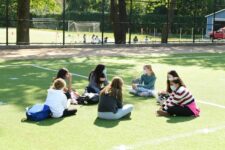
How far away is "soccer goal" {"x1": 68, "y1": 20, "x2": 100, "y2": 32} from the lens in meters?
34.1

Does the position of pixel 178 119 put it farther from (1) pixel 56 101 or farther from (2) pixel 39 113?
(2) pixel 39 113

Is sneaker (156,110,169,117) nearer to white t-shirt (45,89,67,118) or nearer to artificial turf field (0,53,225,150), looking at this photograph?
artificial turf field (0,53,225,150)

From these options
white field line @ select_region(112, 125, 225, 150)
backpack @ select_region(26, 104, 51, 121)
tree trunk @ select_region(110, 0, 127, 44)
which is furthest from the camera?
tree trunk @ select_region(110, 0, 127, 44)

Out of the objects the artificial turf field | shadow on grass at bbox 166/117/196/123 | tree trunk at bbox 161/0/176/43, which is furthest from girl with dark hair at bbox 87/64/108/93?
tree trunk at bbox 161/0/176/43

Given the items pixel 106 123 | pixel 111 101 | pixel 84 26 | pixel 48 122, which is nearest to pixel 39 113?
pixel 48 122

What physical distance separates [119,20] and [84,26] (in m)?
7.29

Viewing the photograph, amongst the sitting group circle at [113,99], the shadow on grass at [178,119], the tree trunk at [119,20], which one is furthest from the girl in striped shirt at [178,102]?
the tree trunk at [119,20]

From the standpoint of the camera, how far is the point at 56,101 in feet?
29.8

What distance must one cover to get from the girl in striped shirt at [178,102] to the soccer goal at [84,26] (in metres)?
24.1

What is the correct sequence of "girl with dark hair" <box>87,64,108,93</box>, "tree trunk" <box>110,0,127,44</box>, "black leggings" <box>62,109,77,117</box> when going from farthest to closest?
"tree trunk" <box>110,0,127,44</box> → "girl with dark hair" <box>87,64,108,93</box> → "black leggings" <box>62,109,77,117</box>

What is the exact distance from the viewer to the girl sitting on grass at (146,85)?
11867mm

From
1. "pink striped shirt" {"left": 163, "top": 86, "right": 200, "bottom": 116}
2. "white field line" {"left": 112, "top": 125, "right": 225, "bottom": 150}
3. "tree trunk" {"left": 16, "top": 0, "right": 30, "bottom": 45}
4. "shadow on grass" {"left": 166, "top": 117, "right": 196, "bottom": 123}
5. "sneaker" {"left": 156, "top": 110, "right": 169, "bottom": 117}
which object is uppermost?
"tree trunk" {"left": 16, "top": 0, "right": 30, "bottom": 45}

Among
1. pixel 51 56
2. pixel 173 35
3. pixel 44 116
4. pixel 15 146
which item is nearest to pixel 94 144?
pixel 15 146

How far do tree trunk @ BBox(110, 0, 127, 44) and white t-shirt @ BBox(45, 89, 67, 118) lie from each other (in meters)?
20.1
